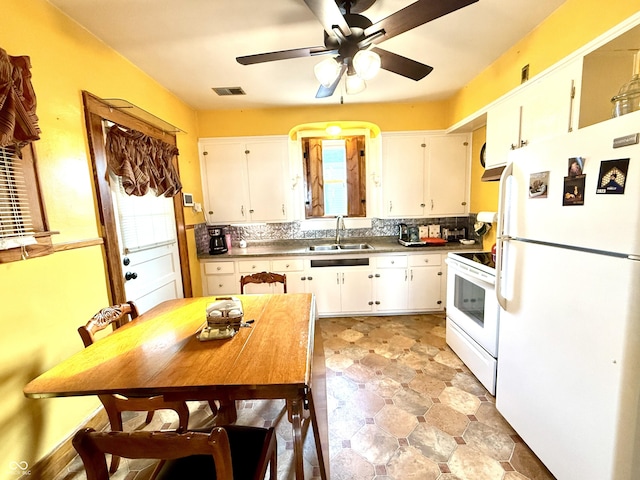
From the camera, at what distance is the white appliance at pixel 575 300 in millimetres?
1027

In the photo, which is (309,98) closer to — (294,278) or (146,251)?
(294,278)

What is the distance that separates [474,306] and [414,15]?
2.04m

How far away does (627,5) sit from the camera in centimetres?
142

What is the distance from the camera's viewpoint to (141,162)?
7.42 feet

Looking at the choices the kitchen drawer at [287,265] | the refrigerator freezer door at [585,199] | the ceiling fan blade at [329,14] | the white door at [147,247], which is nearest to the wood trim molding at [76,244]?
the white door at [147,247]

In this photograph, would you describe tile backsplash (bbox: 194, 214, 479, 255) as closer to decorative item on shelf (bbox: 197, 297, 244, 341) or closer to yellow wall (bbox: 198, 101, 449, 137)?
yellow wall (bbox: 198, 101, 449, 137)

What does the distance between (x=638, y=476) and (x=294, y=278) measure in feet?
9.23

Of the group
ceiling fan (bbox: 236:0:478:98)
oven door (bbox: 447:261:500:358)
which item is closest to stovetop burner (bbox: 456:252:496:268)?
oven door (bbox: 447:261:500:358)

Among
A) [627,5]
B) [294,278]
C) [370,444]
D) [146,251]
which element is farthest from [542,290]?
[146,251]

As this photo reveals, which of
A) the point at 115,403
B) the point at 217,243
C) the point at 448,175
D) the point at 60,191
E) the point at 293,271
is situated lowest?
the point at 115,403

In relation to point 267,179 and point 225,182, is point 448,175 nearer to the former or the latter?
point 267,179

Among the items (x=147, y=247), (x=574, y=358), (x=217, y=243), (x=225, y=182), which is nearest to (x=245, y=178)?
(x=225, y=182)

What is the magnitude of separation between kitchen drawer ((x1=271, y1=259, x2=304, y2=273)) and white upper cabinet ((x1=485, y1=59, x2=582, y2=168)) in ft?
7.41

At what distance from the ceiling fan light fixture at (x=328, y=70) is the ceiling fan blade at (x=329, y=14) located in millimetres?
141
